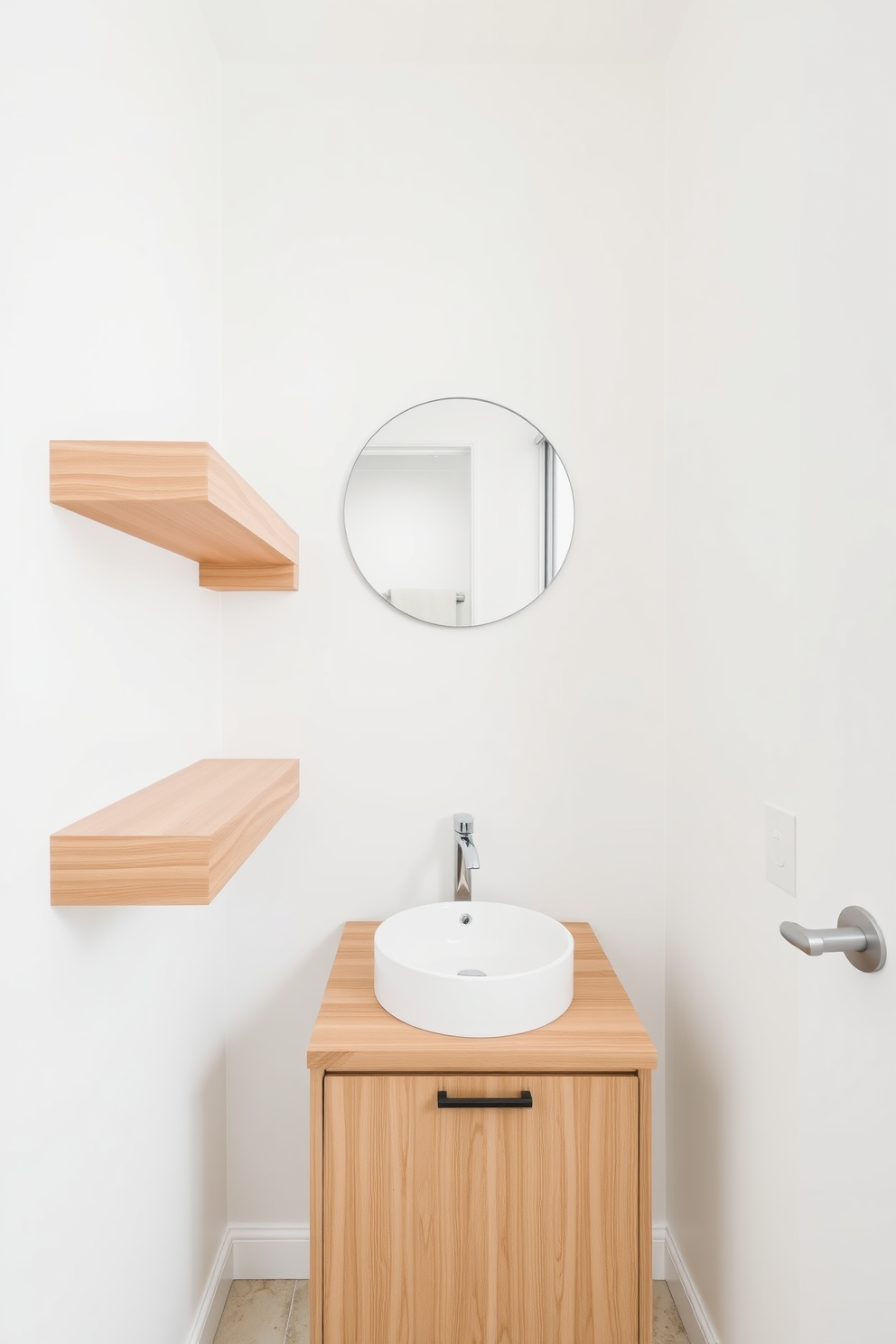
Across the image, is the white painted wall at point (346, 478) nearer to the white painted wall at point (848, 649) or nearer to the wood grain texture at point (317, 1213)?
the wood grain texture at point (317, 1213)

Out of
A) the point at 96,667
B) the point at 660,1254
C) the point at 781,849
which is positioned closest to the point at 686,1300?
the point at 660,1254

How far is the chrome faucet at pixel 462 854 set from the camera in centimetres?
162

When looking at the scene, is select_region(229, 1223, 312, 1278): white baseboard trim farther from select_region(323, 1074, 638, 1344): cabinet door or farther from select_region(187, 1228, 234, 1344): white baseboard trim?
select_region(323, 1074, 638, 1344): cabinet door

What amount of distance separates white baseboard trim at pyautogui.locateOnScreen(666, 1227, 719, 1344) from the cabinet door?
33 centimetres

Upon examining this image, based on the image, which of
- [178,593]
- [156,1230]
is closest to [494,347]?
[178,593]

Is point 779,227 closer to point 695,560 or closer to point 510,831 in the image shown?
point 695,560

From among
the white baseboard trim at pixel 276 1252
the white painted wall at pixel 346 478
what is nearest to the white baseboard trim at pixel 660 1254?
the white baseboard trim at pixel 276 1252

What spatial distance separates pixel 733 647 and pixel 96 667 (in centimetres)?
102

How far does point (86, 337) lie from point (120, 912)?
0.78 m

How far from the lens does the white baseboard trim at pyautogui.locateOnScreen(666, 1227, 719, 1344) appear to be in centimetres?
145

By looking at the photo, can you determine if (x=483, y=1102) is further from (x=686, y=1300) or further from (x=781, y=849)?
(x=686, y=1300)

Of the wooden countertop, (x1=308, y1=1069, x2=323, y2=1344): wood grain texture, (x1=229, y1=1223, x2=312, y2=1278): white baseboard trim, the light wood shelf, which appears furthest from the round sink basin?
(x1=229, y1=1223, x2=312, y2=1278): white baseboard trim

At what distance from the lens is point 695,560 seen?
1523 mm

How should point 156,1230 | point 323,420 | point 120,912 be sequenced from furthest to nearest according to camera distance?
point 323,420
point 156,1230
point 120,912
